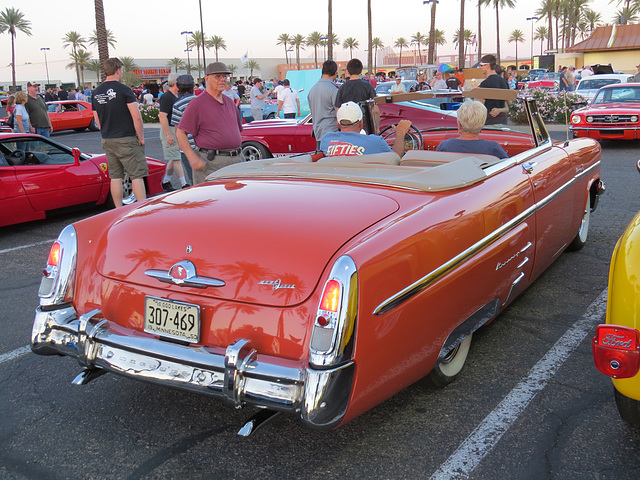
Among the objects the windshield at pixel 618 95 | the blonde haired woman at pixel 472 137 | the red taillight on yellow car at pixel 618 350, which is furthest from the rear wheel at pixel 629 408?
the windshield at pixel 618 95

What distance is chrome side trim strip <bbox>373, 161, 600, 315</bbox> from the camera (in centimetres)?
246

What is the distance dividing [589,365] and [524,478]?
120 cm

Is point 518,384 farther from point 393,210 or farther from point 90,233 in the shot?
point 90,233

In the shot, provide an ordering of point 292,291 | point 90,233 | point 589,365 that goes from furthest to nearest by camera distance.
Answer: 1. point 589,365
2. point 90,233
3. point 292,291

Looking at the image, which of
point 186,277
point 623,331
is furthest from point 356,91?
point 623,331

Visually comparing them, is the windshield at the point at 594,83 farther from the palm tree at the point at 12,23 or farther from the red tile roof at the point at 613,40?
the palm tree at the point at 12,23

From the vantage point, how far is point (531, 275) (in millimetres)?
3873

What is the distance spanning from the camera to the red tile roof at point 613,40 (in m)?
45.0

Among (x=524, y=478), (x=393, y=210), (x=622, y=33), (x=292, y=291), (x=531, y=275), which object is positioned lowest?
(x=524, y=478)

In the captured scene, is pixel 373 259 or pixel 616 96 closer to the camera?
pixel 373 259

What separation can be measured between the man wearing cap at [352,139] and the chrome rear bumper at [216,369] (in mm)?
2228

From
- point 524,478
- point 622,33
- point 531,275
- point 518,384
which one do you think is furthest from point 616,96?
point 622,33

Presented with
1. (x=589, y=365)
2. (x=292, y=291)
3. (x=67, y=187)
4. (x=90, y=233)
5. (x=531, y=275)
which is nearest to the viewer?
(x=292, y=291)

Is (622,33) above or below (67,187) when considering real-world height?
above
